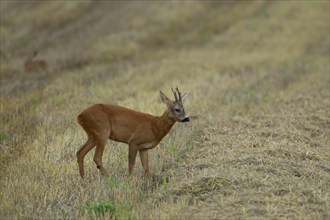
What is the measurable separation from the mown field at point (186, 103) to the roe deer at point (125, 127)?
1.25 ft

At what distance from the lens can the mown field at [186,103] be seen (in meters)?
8.98

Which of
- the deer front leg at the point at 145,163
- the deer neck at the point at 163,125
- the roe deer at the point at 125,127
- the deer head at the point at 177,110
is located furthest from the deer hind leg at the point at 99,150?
the deer head at the point at 177,110

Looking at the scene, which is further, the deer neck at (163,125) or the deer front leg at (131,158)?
the deer neck at (163,125)

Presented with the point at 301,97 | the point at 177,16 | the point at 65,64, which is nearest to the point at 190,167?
the point at 301,97

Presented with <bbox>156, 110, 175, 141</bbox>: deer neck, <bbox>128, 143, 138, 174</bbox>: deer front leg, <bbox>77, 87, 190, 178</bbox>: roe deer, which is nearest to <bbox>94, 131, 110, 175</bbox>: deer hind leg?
<bbox>77, 87, 190, 178</bbox>: roe deer

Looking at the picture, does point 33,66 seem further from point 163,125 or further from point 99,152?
point 99,152

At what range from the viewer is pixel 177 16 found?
35.5 meters

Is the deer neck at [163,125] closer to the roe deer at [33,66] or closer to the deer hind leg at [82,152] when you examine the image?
the deer hind leg at [82,152]

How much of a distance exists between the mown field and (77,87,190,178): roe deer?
1.25 ft

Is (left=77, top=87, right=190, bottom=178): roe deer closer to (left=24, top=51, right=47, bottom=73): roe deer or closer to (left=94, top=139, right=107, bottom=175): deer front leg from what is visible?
(left=94, top=139, right=107, bottom=175): deer front leg

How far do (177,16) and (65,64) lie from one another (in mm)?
10869

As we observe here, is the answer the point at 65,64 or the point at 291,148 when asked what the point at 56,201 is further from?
the point at 65,64

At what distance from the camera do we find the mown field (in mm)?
8977

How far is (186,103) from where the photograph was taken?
17719 millimetres
